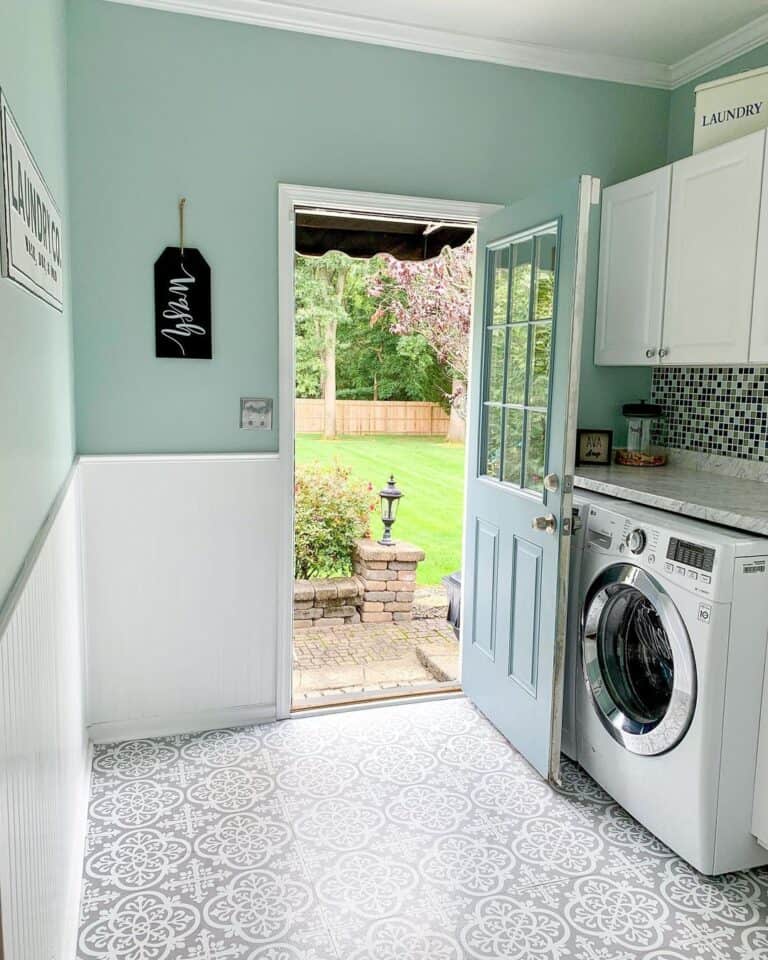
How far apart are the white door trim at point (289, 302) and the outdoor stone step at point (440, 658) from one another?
3.48ft

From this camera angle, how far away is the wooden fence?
8.05 m

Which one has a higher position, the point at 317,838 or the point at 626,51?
the point at 626,51

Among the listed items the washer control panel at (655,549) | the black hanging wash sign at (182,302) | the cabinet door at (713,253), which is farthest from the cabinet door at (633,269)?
the black hanging wash sign at (182,302)

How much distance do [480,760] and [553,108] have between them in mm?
2698

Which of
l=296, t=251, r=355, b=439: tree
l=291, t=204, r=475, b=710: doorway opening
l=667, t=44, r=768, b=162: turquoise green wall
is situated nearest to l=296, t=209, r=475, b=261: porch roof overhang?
l=291, t=204, r=475, b=710: doorway opening

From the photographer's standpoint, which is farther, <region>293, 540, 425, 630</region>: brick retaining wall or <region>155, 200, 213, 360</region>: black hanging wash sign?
<region>293, 540, 425, 630</region>: brick retaining wall

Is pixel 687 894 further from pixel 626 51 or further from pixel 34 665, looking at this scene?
pixel 626 51

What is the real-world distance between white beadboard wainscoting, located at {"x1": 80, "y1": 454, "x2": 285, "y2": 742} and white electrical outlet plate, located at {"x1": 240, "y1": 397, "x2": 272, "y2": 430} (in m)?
0.13

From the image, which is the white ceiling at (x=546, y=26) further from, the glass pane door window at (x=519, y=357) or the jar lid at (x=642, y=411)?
the jar lid at (x=642, y=411)

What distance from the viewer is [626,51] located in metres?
3.20

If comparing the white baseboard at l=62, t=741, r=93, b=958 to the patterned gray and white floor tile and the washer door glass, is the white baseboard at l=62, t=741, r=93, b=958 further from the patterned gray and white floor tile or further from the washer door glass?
the washer door glass

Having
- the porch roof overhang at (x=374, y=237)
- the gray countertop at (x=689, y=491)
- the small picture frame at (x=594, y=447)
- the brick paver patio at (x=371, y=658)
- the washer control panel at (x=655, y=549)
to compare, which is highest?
the porch roof overhang at (x=374, y=237)

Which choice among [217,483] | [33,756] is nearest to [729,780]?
[33,756]

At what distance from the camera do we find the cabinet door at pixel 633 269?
301 centimetres
